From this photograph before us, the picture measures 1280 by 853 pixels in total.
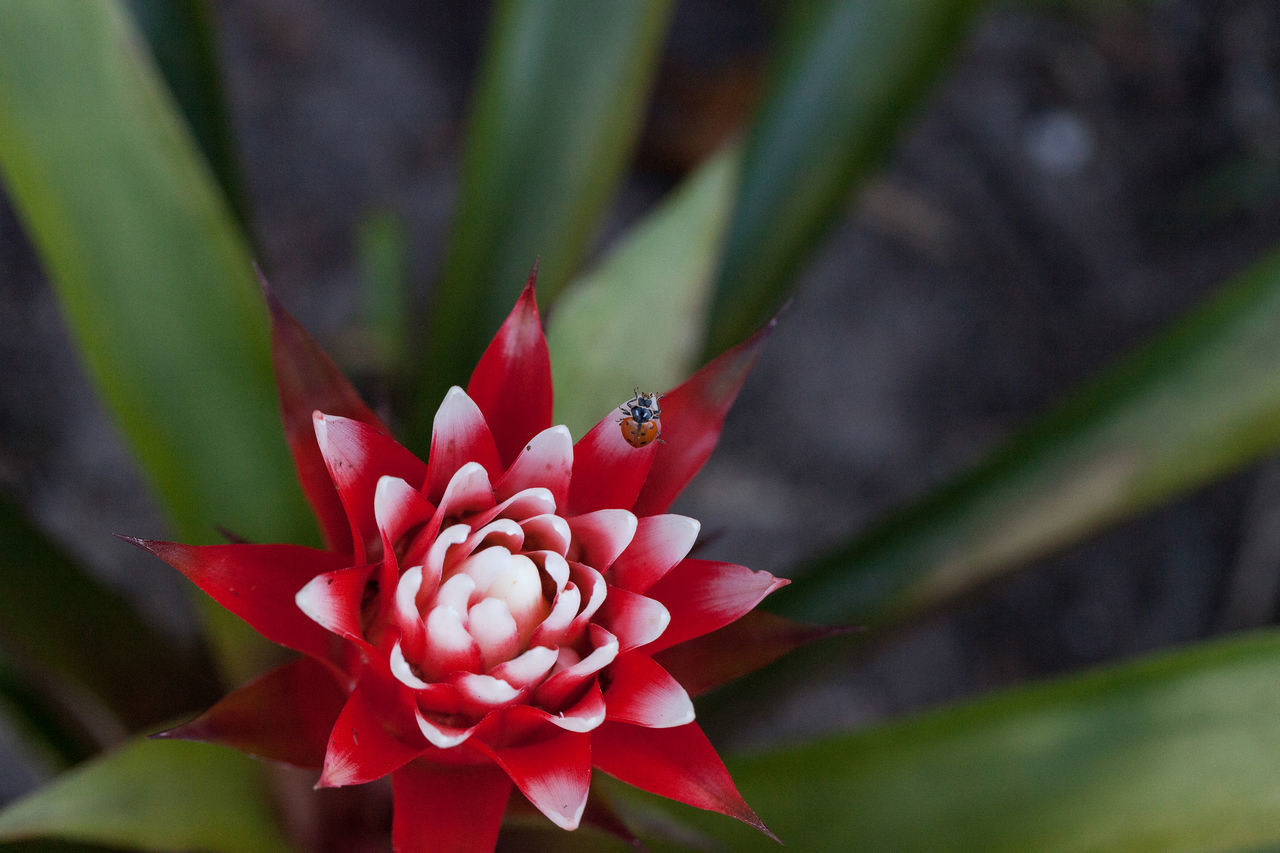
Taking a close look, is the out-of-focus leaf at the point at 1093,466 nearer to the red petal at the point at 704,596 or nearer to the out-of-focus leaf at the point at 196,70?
the red petal at the point at 704,596

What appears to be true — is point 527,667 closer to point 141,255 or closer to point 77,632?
point 141,255

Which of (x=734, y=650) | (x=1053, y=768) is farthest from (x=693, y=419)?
→ (x=1053, y=768)

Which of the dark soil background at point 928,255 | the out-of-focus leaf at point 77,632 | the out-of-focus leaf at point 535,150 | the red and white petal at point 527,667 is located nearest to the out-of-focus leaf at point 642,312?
the out-of-focus leaf at point 535,150

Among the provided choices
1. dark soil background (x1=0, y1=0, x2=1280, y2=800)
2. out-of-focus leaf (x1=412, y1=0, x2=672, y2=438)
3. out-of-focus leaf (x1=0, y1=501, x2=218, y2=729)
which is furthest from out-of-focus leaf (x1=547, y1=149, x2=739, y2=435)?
dark soil background (x1=0, y1=0, x2=1280, y2=800)

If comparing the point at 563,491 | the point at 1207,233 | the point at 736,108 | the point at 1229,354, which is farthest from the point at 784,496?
the point at 563,491

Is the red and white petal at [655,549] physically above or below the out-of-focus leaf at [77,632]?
below

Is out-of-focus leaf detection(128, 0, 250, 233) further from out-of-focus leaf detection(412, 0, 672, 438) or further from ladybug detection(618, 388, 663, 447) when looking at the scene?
ladybug detection(618, 388, 663, 447)

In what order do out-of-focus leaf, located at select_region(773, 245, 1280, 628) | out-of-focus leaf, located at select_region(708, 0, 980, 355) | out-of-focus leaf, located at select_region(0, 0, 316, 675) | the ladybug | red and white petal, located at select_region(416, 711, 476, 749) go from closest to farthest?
1. red and white petal, located at select_region(416, 711, 476, 749)
2. the ladybug
3. out-of-focus leaf, located at select_region(0, 0, 316, 675)
4. out-of-focus leaf, located at select_region(773, 245, 1280, 628)
5. out-of-focus leaf, located at select_region(708, 0, 980, 355)
